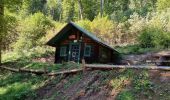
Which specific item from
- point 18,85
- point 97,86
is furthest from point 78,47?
point 97,86

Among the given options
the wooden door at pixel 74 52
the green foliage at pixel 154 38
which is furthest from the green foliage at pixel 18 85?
the green foliage at pixel 154 38

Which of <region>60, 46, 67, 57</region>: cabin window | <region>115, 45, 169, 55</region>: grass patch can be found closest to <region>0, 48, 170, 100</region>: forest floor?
<region>60, 46, 67, 57</region>: cabin window

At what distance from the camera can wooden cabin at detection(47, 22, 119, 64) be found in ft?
A: 96.7

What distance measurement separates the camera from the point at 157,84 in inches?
615

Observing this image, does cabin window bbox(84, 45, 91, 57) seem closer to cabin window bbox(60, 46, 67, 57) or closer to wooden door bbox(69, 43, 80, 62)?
wooden door bbox(69, 43, 80, 62)

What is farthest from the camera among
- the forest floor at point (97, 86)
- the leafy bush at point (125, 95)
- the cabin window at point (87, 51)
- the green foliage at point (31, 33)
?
the green foliage at point (31, 33)

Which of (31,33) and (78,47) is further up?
(31,33)

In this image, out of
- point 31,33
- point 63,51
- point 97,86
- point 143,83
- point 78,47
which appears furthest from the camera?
point 31,33

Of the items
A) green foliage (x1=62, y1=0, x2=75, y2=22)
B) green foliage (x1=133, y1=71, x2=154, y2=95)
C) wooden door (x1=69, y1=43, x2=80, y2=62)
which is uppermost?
green foliage (x1=62, y1=0, x2=75, y2=22)

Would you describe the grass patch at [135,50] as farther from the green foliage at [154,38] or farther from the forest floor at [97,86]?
the forest floor at [97,86]

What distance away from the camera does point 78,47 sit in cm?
2994

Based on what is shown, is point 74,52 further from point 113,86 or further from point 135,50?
point 113,86

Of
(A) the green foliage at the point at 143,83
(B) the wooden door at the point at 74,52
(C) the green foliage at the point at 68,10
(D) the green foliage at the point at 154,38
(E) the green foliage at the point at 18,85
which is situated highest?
(C) the green foliage at the point at 68,10

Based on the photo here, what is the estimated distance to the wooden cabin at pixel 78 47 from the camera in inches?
1161
